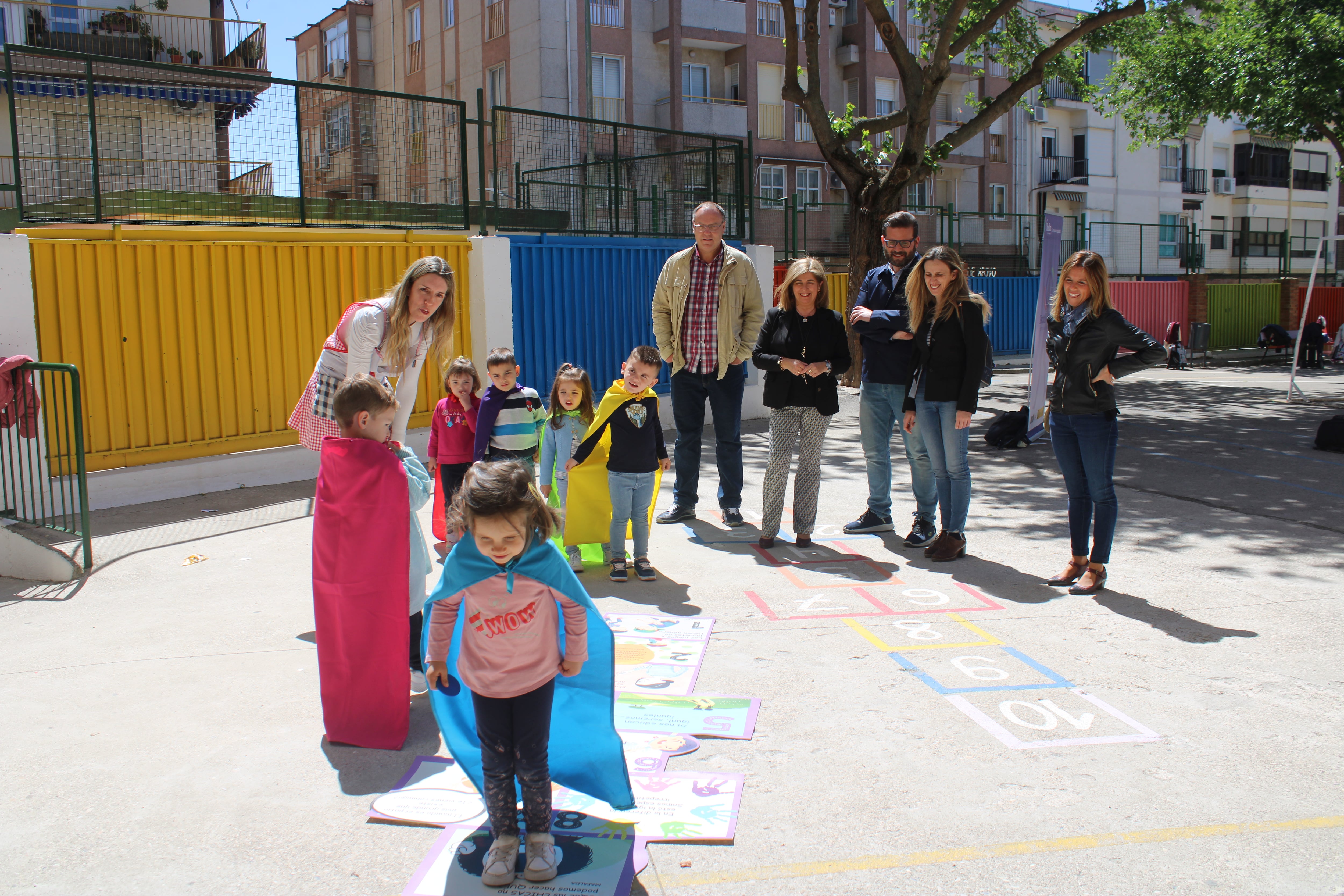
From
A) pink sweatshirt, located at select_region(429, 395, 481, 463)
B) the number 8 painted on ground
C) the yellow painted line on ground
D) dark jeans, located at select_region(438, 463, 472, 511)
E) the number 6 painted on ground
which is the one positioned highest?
pink sweatshirt, located at select_region(429, 395, 481, 463)

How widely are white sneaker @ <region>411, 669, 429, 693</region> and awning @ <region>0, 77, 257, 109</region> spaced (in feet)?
19.8

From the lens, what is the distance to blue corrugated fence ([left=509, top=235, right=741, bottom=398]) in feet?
36.3

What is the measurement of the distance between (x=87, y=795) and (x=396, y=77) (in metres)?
35.6

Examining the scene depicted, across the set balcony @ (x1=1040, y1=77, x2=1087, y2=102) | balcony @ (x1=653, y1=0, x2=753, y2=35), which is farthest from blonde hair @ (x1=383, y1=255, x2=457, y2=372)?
balcony @ (x1=1040, y1=77, x2=1087, y2=102)

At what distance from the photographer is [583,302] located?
11.6m

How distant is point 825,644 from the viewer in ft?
15.7

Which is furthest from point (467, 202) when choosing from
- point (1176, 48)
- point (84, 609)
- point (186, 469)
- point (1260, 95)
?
point (1176, 48)

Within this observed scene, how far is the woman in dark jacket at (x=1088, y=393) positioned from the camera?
541cm

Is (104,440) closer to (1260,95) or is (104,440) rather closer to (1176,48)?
(1260,95)

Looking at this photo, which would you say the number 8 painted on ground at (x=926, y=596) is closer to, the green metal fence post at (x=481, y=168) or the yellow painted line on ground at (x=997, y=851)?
the yellow painted line on ground at (x=997, y=851)

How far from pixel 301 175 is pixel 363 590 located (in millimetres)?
6840

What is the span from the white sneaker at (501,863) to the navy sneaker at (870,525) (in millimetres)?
4591

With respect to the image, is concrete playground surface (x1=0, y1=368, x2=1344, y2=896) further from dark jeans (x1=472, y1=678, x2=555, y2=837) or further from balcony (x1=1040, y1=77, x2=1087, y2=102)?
balcony (x1=1040, y1=77, x2=1087, y2=102)

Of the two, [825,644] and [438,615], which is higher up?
[438,615]
